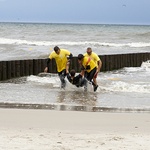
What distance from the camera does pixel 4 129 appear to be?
7805mm

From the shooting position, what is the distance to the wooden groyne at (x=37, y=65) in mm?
17844

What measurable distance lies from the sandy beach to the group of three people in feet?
12.8

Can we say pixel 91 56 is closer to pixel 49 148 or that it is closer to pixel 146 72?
pixel 49 148

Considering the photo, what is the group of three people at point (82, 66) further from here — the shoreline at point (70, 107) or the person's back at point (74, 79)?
the shoreline at point (70, 107)

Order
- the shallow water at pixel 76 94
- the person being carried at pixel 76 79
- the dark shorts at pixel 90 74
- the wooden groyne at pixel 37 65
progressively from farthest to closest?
the wooden groyne at pixel 37 65
the person being carried at pixel 76 79
the dark shorts at pixel 90 74
the shallow water at pixel 76 94

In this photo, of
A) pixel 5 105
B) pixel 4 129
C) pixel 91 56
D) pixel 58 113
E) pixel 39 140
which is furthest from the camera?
pixel 91 56

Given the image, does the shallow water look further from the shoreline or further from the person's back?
the person's back

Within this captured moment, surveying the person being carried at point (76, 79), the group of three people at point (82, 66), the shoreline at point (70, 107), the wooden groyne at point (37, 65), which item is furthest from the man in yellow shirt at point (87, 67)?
the wooden groyne at point (37, 65)

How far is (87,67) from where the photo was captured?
13586 mm

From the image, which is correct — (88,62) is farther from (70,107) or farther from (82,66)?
(70,107)

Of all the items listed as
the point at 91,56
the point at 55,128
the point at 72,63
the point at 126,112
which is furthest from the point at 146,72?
the point at 55,128

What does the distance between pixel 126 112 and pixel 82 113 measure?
43.0 inches

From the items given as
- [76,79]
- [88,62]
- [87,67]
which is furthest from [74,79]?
[88,62]

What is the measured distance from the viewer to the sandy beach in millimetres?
6703
